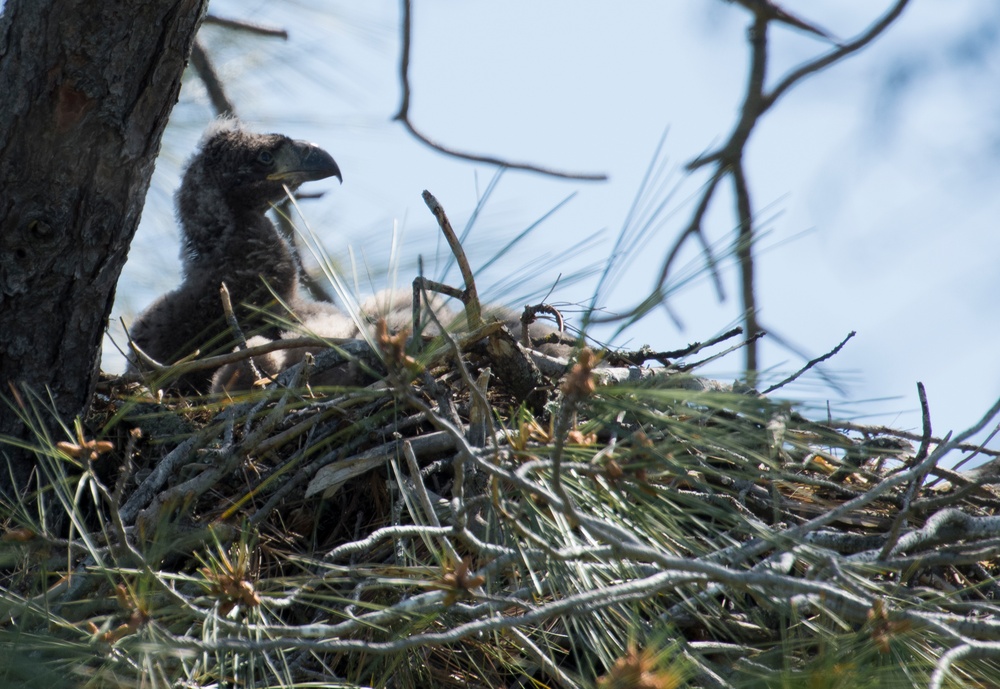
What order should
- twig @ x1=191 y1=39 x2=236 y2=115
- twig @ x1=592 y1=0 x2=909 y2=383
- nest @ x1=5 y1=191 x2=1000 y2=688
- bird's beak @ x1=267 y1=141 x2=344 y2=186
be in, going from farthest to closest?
twig @ x1=191 y1=39 x2=236 y2=115, bird's beak @ x1=267 y1=141 x2=344 y2=186, twig @ x1=592 y1=0 x2=909 y2=383, nest @ x1=5 y1=191 x2=1000 y2=688

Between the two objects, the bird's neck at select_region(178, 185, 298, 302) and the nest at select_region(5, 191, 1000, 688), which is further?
the bird's neck at select_region(178, 185, 298, 302)

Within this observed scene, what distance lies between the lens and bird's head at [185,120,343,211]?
4.23 metres

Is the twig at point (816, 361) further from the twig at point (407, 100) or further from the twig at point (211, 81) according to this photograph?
the twig at point (211, 81)

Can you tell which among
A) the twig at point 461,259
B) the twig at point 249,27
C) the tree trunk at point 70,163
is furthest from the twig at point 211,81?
the twig at point 461,259

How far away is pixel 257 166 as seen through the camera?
4.27 meters

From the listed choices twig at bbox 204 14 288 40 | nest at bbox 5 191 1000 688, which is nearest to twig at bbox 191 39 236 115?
twig at bbox 204 14 288 40

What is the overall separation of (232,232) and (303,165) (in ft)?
1.34

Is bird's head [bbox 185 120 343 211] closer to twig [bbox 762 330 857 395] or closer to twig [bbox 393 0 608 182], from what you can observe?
twig [bbox 393 0 608 182]

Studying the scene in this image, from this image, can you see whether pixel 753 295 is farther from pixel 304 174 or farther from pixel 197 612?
pixel 197 612

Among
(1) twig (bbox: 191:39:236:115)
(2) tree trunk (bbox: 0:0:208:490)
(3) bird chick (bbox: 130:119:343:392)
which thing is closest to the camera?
(2) tree trunk (bbox: 0:0:208:490)

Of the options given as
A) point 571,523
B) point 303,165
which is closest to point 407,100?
point 303,165

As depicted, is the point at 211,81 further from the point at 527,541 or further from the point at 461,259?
the point at 527,541

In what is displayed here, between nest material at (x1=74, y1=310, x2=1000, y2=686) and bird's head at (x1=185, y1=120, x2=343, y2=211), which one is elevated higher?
bird's head at (x1=185, y1=120, x2=343, y2=211)

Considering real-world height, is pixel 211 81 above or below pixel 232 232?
above
